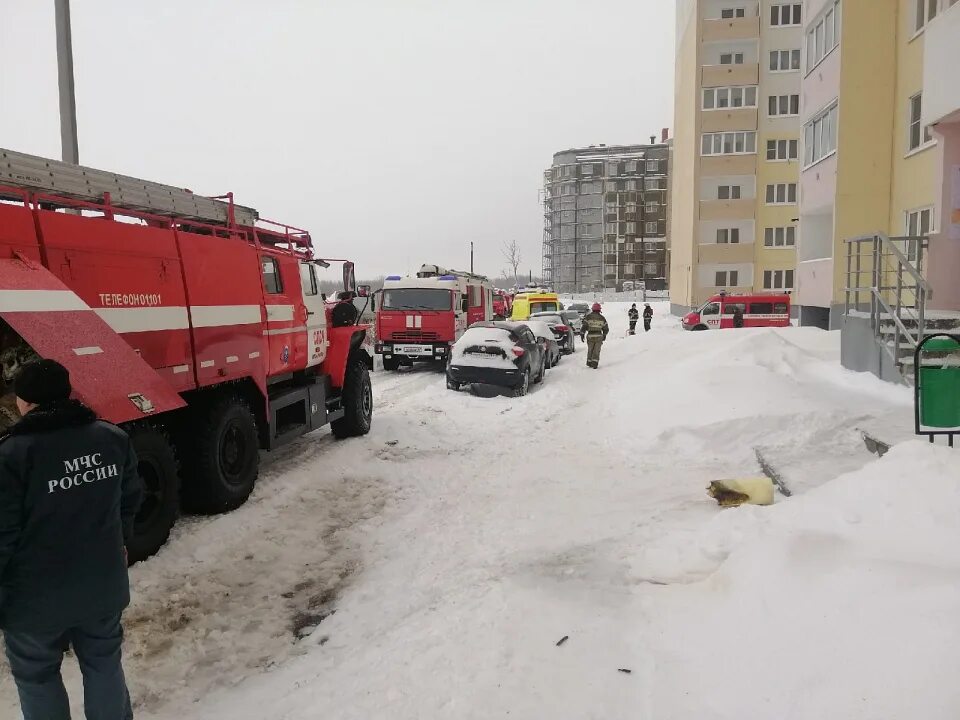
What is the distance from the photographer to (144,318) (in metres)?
5.44

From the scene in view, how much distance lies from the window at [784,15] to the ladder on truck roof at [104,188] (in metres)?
46.3

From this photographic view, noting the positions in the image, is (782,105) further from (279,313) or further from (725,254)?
(279,313)

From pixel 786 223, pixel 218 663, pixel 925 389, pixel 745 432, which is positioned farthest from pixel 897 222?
pixel 786 223

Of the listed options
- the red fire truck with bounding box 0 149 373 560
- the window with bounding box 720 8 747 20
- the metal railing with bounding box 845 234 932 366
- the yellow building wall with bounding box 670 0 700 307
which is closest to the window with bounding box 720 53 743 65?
the yellow building wall with bounding box 670 0 700 307

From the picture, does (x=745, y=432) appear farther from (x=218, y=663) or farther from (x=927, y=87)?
(x=927, y=87)

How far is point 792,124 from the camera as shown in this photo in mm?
42875

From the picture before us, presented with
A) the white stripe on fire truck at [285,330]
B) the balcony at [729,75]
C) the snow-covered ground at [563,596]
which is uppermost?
the balcony at [729,75]

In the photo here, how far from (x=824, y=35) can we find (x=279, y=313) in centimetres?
1914

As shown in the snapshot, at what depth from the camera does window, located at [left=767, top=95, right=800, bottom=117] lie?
42781 millimetres

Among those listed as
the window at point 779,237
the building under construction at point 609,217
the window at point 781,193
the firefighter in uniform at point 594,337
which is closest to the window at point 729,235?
the window at point 779,237

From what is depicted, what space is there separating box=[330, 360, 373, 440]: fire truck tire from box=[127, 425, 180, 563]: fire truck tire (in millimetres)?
4231

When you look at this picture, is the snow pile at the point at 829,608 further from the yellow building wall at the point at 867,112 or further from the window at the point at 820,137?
the window at the point at 820,137

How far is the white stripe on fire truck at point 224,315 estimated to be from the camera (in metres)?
6.17

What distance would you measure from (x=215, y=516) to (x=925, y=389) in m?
6.95
